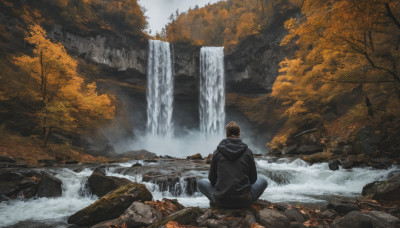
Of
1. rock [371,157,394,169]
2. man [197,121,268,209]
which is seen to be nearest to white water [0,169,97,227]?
man [197,121,268,209]

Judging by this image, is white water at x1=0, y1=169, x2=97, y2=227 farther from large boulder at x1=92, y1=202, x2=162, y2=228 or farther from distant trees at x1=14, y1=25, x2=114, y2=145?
distant trees at x1=14, y1=25, x2=114, y2=145

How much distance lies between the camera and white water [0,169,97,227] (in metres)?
4.82

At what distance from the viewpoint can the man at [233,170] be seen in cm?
297

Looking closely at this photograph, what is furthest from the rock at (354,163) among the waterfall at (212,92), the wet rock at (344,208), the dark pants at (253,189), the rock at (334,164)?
the waterfall at (212,92)

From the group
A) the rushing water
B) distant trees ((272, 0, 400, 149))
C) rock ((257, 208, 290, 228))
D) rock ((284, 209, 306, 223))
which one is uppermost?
distant trees ((272, 0, 400, 149))

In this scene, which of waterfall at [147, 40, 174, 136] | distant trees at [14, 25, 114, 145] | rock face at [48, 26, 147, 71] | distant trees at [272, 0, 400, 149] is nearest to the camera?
distant trees at [272, 0, 400, 149]

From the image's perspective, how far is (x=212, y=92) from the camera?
28.5m

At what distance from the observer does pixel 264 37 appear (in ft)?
90.5

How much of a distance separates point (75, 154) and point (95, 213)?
516 inches

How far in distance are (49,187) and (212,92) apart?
23.4 m

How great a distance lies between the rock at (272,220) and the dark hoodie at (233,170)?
0.31 meters

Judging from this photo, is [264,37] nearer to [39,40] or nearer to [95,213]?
[39,40]

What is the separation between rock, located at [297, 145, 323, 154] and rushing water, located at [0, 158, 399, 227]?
13.8 feet

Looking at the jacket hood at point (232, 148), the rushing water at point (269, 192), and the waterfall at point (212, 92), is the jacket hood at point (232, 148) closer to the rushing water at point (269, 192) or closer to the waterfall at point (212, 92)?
the rushing water at point (269, 192)
